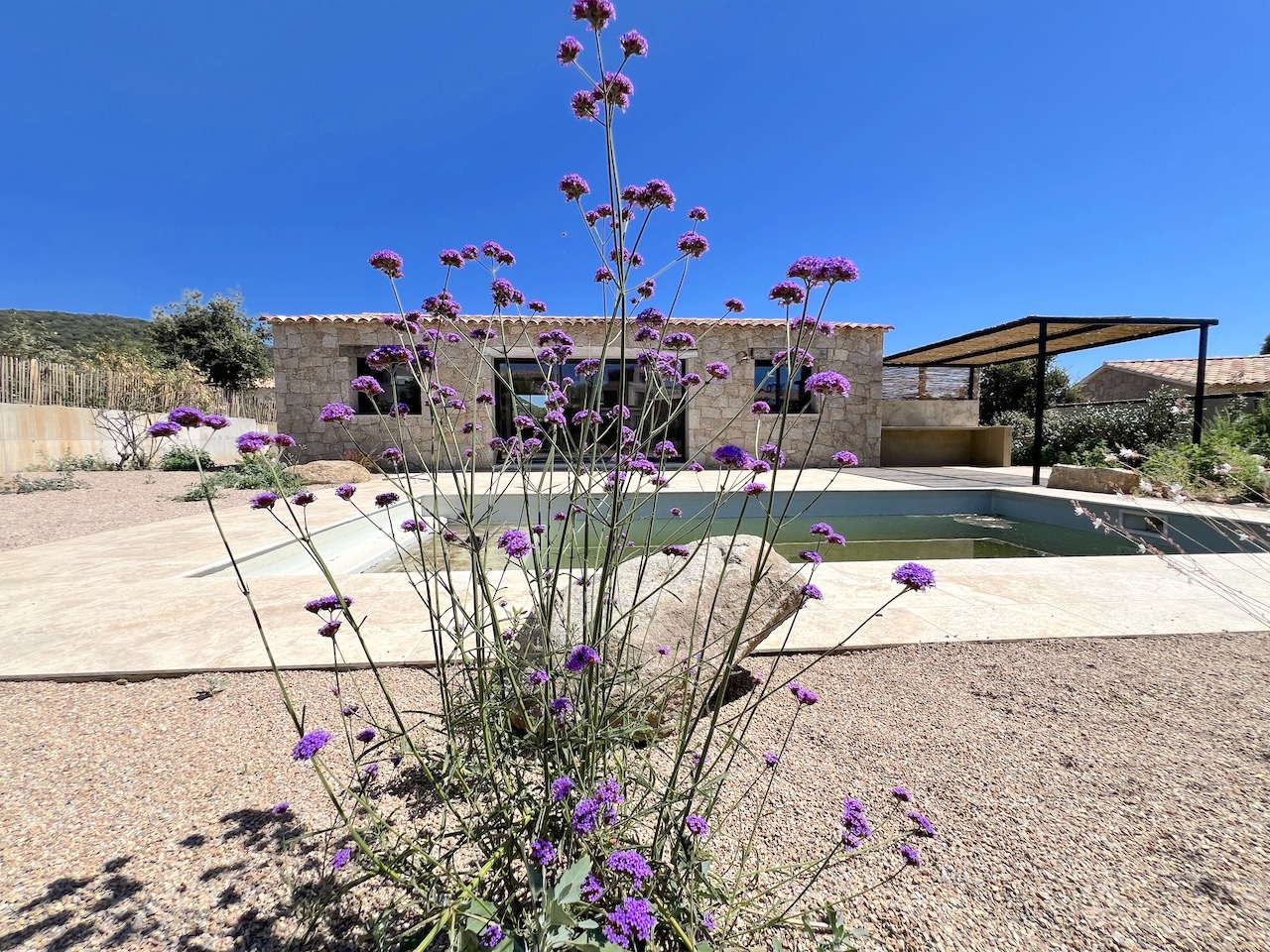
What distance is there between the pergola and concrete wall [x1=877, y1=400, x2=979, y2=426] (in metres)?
1.04

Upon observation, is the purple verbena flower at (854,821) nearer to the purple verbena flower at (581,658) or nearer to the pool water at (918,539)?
the purple verbena flower at (581,658)

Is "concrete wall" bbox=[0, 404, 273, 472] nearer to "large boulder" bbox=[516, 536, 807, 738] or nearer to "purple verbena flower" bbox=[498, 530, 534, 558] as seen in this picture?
"large boulder" bbox=[516, 536, 807, 738]

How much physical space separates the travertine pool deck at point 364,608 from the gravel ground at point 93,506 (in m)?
1.11

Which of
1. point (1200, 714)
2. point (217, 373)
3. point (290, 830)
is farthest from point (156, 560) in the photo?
point (217, 373)

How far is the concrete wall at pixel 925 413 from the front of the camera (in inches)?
464

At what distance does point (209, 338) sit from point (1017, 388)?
2631cm

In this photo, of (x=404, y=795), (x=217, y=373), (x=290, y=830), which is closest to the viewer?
(x=290, y=830)

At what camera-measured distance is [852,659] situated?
7.07 ft

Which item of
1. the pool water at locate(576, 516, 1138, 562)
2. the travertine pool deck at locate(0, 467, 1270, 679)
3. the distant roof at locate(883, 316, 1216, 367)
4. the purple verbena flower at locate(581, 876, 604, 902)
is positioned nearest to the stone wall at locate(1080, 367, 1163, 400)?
the distant roof at locate(883, 316, 1216, 367)

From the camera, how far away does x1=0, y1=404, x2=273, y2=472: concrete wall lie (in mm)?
8062

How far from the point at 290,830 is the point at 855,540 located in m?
5.43

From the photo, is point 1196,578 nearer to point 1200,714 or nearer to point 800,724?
point 1200,714

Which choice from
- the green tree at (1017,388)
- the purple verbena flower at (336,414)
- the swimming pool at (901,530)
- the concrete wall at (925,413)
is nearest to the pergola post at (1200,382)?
the swimming pool at (901,530)

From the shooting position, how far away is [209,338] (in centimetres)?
1664
